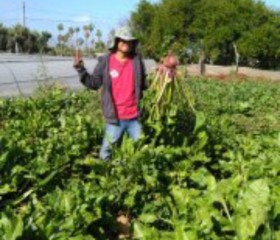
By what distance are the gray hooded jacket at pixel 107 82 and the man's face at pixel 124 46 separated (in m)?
0.12

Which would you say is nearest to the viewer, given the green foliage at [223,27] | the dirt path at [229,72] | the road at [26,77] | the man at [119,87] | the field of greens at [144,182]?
the field of greens at [144,182]

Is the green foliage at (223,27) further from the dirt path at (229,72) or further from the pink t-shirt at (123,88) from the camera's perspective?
the pink t-shirt at (123,88)

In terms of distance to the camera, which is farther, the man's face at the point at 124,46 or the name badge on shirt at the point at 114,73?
the name badge on shirt at the point at 114,73

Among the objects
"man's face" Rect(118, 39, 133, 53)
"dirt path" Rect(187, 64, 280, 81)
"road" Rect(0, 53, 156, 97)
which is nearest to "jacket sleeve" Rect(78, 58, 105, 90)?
"man's face" Rect(118, 39, 133, 53)

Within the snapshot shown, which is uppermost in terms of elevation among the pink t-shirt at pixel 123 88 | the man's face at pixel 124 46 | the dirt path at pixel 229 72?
the man's face at pixel 124 46

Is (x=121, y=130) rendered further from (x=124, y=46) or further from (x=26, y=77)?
(x=26, y=77)

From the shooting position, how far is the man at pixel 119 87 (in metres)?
5.54

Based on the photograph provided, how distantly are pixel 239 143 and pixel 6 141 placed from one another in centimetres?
225

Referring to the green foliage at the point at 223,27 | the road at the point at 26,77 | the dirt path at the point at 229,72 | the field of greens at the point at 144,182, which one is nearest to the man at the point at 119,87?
the field of greens at the point at 144,182

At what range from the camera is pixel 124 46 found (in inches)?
214

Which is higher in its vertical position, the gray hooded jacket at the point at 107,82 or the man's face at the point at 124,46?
the man's face at the point at 124,46

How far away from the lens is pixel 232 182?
371 cm

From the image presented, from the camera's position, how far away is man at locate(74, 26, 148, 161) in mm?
5539

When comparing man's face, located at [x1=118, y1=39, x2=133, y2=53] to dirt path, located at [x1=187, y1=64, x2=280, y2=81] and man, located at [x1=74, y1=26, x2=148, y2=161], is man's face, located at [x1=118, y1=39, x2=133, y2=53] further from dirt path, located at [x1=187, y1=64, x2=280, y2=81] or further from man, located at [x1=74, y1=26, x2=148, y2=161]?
dirt path, located at [x1=187, y1=64, x2=280, y2=81]
